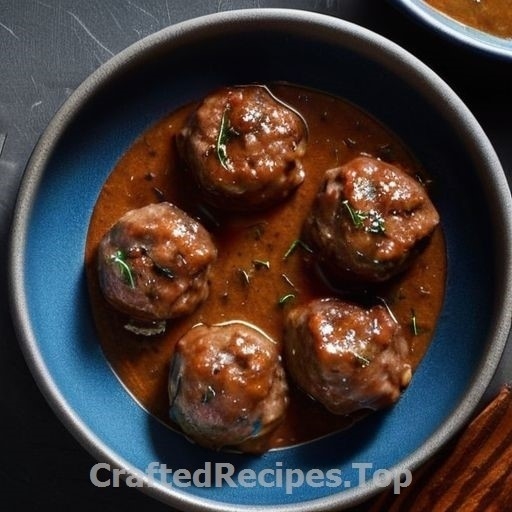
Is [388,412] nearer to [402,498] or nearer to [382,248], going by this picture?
[402,498]

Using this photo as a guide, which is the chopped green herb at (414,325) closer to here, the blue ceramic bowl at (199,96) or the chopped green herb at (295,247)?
the blue ceramic bowl at (199,96)

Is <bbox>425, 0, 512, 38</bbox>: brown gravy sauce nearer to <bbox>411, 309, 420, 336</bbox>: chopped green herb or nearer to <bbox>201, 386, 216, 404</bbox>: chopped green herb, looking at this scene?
<bbox>411, 309, 420, 336</bbox>: chopped green herb

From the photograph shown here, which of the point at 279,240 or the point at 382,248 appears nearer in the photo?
the point at 382,248

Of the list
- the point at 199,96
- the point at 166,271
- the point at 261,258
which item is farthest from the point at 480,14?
the point at 166,271

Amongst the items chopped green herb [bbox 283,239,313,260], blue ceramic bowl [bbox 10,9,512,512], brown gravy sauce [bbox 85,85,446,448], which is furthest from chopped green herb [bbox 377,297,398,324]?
chopped green herb [bbox 283,239,313,260]

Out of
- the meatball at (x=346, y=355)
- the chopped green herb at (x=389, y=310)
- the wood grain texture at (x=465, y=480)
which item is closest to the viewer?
the meatball at (x=346, y=355)

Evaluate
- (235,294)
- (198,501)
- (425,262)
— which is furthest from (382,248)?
(198,501)

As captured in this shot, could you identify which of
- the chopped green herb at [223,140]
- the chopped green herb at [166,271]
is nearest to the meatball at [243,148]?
the chopped green herb at [223,140]
